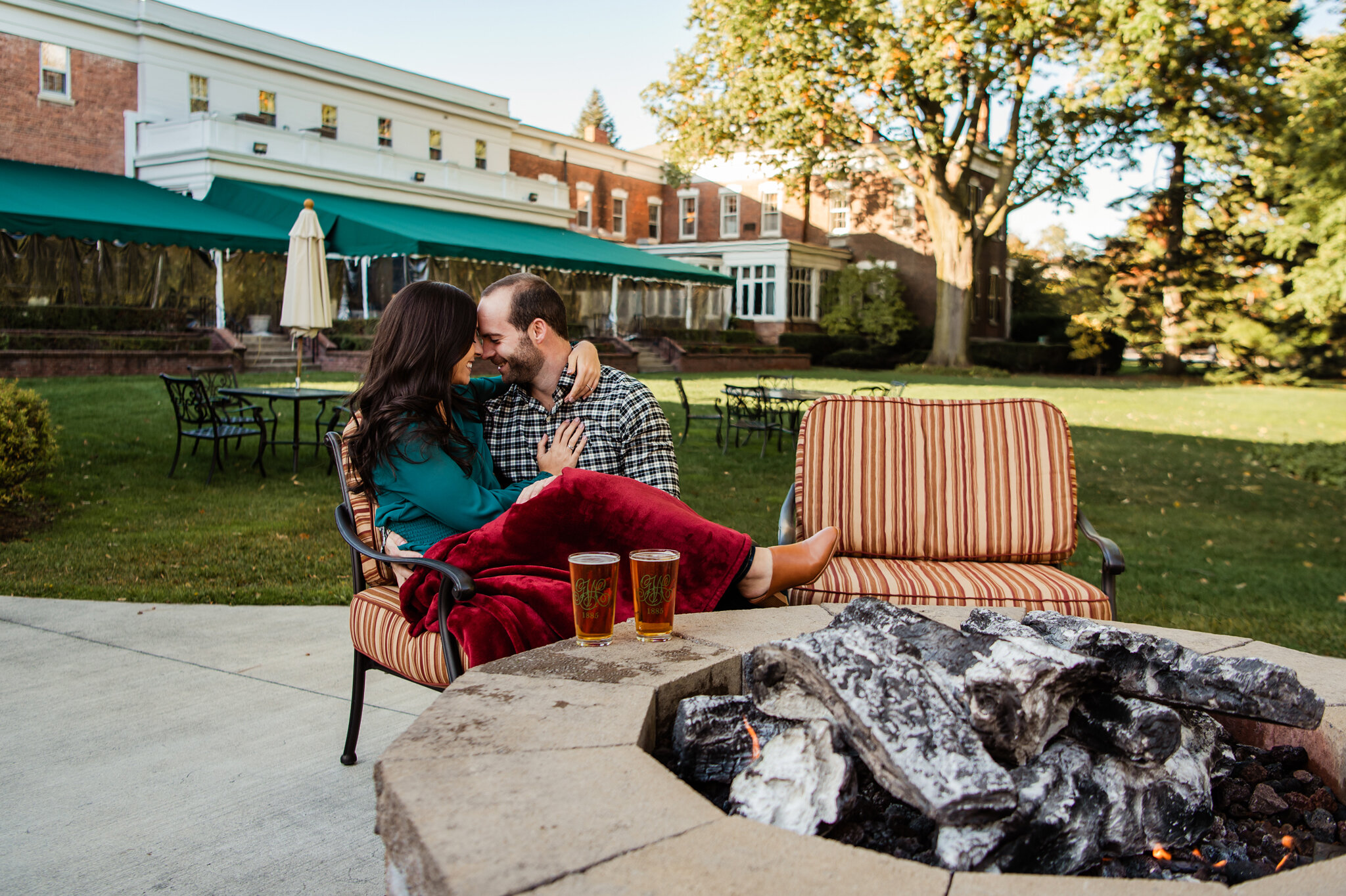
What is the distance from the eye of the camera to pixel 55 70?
19422 mm

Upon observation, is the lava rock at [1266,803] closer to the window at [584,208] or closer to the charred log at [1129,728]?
the charred log at [1129,728]

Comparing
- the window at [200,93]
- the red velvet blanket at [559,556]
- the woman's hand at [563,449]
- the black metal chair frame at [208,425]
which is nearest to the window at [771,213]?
the window at [200,93]

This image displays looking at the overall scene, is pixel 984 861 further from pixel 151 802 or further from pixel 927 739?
pixel 151 802

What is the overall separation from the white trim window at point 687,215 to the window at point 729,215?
1163 millimetres

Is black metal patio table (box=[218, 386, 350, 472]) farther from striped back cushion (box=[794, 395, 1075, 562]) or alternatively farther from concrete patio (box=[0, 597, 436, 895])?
striped back cushion (box=[794, 395, 1075, 562])

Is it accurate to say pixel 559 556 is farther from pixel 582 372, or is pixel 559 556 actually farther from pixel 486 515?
pixel 582 372

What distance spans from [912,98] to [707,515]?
17.4 m

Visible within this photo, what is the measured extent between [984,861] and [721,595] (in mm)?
986

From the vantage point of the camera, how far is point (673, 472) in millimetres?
2988

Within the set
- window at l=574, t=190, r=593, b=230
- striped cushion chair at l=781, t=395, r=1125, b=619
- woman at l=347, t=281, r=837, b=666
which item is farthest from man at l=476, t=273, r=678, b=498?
window at l=574, t=190, r=593, b=230

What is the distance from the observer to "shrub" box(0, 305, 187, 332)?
16.6 m

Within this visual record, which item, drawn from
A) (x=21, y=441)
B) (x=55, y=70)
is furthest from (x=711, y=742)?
(x=55, y=70)

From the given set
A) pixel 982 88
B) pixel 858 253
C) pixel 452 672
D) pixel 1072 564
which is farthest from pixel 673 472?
pixel 858 253

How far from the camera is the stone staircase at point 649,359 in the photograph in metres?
23.5
